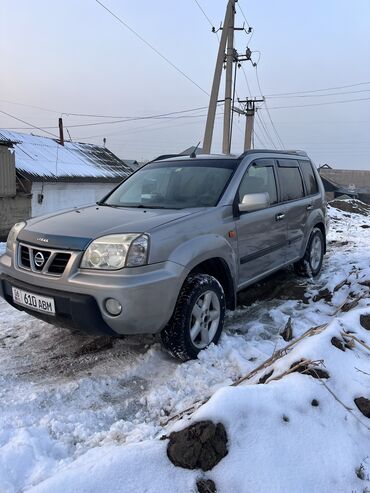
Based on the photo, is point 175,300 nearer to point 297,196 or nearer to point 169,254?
point 169,254

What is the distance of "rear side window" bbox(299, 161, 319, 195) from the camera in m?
5.87

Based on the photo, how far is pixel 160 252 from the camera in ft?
10.2

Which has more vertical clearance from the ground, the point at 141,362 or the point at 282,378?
the point at 282,378

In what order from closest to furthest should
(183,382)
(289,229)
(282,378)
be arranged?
(282,378), (183,382), (289,229)

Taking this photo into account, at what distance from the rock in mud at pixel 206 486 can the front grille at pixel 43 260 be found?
5.93ft

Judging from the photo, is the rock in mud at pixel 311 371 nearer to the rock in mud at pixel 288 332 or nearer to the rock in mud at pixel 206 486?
the rock in mud at pixel 206 486

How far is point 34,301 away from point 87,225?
71 cm

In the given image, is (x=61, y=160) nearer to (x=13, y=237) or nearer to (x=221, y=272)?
(x=13, y=237)

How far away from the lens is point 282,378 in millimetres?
2465

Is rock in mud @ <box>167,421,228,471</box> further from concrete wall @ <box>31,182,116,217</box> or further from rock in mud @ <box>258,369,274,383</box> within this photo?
concrete wall @ <box>31,182,116,217</box>

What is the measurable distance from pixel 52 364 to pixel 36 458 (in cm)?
126

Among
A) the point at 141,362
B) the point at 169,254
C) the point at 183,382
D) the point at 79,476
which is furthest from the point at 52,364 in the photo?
the point at 79,476

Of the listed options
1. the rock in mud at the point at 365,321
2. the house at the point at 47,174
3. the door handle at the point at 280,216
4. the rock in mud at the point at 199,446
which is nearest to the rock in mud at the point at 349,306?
the rock in mud at the point at 365,321

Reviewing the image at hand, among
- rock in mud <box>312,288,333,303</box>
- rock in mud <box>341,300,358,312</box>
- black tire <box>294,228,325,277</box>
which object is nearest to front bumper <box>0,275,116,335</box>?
rock in mud <box>341,300,358,312</box>
